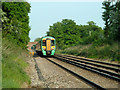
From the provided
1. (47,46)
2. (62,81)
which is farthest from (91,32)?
(62,81)

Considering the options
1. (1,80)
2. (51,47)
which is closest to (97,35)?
(51,47)

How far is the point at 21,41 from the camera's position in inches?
803

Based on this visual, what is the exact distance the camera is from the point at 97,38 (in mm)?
33031

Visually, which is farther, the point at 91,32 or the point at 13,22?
the point at 91,32

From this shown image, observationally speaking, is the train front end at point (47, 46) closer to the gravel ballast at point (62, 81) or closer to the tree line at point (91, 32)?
the tree line at point (91, 32)

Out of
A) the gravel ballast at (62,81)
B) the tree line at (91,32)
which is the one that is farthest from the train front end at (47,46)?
the gravel ballast at (62,81)

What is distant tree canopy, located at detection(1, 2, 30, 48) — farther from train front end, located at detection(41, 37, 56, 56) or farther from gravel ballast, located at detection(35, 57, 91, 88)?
gravel ballast, located at detection(35, 57, 91, 88)

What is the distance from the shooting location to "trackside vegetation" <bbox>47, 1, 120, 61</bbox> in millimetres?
19686

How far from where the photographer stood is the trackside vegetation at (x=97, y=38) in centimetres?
1969

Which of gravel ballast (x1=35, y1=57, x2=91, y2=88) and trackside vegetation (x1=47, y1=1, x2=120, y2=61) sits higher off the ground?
trackside vegetation (x1=47, y1=1, x2=120, y2=61)

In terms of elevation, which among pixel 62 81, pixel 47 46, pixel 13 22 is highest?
pixel 13 22

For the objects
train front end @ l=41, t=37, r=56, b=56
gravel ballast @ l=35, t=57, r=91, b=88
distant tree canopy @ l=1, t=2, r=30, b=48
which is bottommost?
gravel ballast @ l=35, t=57, r=91, b=88

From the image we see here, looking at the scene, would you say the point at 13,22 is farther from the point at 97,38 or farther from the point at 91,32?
the point at 91,32

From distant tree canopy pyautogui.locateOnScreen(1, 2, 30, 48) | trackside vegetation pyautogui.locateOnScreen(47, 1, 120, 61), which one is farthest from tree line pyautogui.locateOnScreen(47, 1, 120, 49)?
distant tree canopy pyautogui.locateOnScreen(1, 2, 30, 48)
